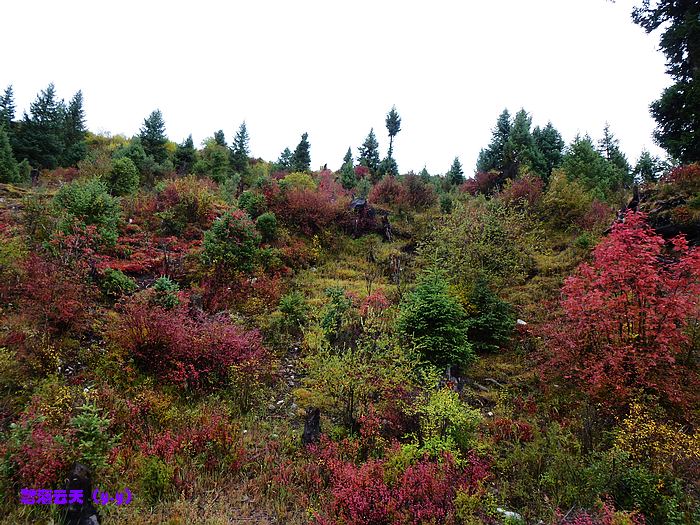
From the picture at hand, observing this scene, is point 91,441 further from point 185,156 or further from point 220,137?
point 220,137

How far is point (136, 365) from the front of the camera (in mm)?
7664

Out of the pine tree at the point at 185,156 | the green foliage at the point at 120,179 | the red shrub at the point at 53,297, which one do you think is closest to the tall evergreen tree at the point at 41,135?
the pine tree at the point at 185,156

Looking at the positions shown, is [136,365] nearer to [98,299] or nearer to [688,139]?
[98,299]

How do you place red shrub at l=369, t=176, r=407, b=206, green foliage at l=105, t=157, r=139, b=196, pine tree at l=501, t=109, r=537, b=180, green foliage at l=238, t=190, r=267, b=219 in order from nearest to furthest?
green foliage at l=238, t=190, r=267, b=219
green foliage at l=105, t=157, r=139, b=196
red shrub at l=369, t=176, r=407, b=206
pine tree at l=501, t=109, r=537, b=180

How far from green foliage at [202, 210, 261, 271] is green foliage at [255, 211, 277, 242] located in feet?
8.03

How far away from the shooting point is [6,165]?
81.7 ft

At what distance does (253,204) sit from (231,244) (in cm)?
528

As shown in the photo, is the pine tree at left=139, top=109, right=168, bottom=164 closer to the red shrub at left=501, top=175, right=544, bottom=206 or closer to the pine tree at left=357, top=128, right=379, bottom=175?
the pine tree at left=357, top=128, right=379, bottom=175

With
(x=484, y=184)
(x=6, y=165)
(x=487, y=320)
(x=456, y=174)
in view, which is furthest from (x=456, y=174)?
(x=6, y=165)

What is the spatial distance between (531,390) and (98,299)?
40.4ft

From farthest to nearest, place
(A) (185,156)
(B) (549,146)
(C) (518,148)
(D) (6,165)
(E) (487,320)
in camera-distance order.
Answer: (A) (185,156), (B) (549,146), (C) (518,148), (D) (6,165), (E) (487,320)

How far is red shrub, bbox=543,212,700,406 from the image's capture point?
6.50m

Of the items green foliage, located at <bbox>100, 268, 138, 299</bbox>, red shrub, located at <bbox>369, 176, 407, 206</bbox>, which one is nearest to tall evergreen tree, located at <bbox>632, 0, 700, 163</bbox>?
red shrub, located at <bbox>369, 176, 407, 206</bbox>

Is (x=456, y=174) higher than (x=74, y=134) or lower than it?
lower
